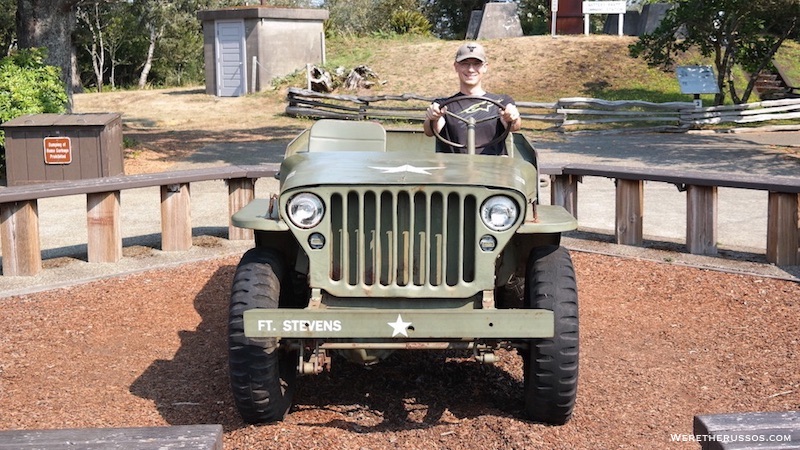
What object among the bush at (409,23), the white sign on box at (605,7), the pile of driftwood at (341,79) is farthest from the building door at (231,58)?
the white sign on box at (605,7)

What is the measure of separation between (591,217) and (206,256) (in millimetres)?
4387

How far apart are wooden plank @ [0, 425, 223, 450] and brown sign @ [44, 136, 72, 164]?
11327 millimetres

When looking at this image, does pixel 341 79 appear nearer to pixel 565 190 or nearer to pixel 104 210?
pixel 565 190

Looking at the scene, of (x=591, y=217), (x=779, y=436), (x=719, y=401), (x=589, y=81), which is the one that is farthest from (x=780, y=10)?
(x=779, y=436)

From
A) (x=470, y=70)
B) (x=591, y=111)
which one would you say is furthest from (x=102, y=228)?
(x=591, y=111)

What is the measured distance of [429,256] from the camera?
474 centimetres

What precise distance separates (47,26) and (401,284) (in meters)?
13.8

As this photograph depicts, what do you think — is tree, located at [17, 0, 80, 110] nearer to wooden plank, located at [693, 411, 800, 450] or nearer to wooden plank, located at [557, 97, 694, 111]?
wooden plank, located at [557, 97, 694, 111]

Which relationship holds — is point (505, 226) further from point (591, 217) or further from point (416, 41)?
point (416, 41)

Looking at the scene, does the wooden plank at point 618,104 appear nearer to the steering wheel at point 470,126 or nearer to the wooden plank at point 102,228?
the wooden plank at point 102,228

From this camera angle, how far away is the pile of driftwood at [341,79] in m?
27.1

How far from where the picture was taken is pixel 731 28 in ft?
68.1

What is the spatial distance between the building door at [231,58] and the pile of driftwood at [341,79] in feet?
8.25

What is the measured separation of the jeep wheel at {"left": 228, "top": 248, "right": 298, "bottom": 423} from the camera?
15.7ft
